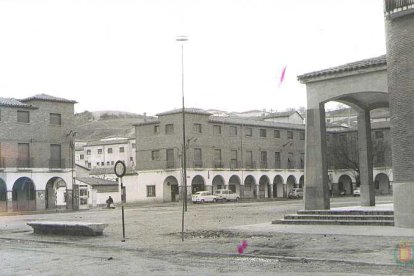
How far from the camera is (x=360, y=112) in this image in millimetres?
24500

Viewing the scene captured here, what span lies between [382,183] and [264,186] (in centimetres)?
1612

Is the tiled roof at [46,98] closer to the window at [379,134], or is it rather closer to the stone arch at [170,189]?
the stone arch at [170,189]

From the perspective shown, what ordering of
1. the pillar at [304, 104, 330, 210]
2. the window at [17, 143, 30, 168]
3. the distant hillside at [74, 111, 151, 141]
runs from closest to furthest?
the pillar at [304, 104, 330, 210] < the window at [17, 143, 30, 168] < the distant hillside at [74, 111, 151, 141]

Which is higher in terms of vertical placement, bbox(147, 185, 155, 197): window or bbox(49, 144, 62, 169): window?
bbox(49, 144, 62, 169): window

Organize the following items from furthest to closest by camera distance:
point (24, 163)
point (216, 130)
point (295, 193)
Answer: point (295, 193) → point (216, 130) → point (24, 163)

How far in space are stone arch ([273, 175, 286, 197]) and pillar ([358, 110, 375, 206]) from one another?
52.4 m

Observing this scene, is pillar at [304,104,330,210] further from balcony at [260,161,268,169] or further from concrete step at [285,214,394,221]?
balcony at [260,161,268,169]

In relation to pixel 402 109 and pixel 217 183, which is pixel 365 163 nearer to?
pixel 402 109

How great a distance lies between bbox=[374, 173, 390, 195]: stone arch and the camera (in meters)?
73.5

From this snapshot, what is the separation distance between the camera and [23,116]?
52.6 meters

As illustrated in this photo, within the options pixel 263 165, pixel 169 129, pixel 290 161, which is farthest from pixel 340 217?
pixel 290 161

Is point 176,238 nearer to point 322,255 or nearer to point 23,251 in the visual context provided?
point 23,251

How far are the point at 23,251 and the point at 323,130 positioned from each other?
12278 millimetres

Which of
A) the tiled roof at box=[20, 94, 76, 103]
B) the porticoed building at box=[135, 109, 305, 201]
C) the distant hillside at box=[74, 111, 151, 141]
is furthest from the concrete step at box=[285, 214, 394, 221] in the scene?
the distant hillside at box=[74, 111, 151, 141]
